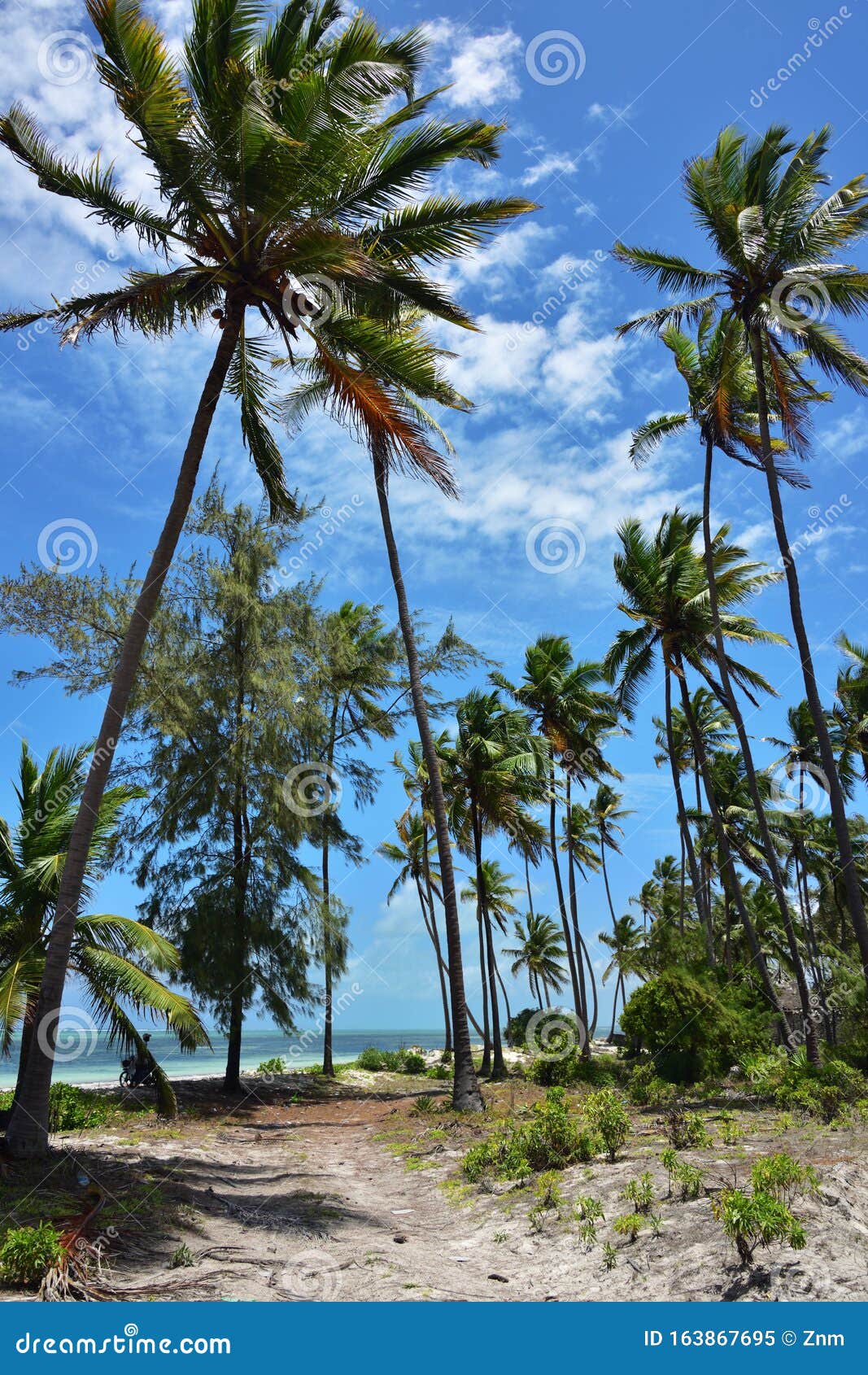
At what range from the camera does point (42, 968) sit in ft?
29.3

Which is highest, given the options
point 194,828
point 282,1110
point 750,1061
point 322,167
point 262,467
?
point 322,167

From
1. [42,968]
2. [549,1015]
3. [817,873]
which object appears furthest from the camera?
[817,873]

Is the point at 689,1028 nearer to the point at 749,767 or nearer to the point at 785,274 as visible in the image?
the point at 749,767

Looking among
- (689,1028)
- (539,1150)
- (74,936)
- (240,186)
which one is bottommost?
(539,1150)

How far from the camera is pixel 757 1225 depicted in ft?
18.0

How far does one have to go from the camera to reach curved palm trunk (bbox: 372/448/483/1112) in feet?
49.2

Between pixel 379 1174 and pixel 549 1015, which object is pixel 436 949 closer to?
pixel 549 1015

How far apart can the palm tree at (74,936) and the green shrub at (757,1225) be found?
577 cm

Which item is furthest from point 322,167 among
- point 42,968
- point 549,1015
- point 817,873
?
point 817,873

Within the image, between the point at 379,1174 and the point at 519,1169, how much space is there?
10.0 ft

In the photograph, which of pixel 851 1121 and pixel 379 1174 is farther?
pixel 379 1174

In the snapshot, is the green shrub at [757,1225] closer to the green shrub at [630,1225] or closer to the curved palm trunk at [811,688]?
the green shrub at [630,1225]

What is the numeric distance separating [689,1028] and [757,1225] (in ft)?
38.4

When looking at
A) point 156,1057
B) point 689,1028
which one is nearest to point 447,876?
point 689,1028
